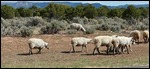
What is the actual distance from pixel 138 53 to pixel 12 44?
28.9 feet

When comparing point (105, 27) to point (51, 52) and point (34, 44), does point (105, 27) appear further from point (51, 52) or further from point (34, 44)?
point (34, 44)

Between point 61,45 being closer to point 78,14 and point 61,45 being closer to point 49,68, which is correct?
point 49,68

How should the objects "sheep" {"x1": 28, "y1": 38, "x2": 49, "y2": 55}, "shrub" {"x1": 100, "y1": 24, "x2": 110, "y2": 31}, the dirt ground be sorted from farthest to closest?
"shrub" {"x1": 100, "y1": 24, "x2": 110, "y2": 31}, "sheep" {"x1": 28, "y1": 38, "x2": 49, "y2": 55}, the dirt ground

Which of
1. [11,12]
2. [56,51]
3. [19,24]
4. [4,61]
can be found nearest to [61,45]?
[56,51]

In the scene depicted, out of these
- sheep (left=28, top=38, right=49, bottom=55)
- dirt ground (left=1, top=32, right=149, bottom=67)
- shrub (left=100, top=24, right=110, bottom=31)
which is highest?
sheep (left=28, top=38, right=49, bottom=55)

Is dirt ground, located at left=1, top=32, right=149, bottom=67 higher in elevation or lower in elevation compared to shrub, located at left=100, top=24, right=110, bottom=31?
higher

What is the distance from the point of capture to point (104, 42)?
22031 mm

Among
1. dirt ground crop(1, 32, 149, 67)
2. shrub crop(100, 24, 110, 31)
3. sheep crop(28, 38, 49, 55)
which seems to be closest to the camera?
dirt ground crop(1, 32, 149, 67)

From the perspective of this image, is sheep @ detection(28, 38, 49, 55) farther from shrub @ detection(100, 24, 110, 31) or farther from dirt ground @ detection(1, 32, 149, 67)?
shrub @ detection(100, 24, 110, 31)

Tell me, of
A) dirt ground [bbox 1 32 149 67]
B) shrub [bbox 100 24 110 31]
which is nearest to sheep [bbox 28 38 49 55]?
dirt ground [bbox 1 32 149 67]

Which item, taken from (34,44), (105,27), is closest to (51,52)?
(34,44)

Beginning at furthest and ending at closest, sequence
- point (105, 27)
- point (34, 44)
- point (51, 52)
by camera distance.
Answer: point (105, 27)
point (51, 52)
point (34, 44)

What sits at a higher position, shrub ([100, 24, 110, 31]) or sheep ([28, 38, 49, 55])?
sheep ([28, 38, 49, 55])

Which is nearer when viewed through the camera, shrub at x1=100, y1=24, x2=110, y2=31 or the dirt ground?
the dirt ground
